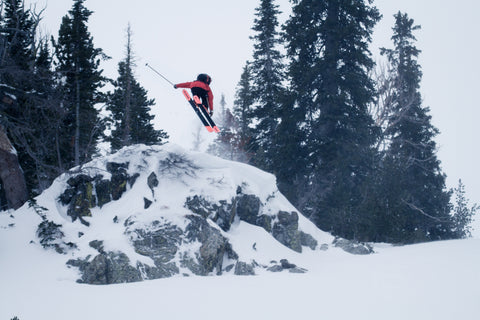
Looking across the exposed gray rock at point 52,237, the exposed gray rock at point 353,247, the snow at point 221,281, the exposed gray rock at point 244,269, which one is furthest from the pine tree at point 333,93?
the exposed gray rock at point 52,237

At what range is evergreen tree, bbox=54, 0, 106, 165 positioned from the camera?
1697cm

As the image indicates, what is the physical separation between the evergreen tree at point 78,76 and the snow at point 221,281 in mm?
8292

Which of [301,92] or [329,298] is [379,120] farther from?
[329,298]

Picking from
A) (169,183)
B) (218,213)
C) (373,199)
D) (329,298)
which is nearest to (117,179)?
(169,183)

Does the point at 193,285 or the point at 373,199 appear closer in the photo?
the point at 193,285

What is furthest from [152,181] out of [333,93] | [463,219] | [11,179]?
[463,219]

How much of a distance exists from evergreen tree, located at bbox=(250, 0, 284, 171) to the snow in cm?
1408

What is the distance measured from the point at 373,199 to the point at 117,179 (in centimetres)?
980

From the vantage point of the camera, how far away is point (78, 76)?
56.1ft

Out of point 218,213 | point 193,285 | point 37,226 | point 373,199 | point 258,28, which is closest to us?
point 193,285

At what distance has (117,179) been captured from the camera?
9.59 m

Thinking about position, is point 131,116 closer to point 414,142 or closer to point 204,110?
point 204,110

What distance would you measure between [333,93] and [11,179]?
47.6 ft

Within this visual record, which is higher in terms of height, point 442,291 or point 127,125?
point 127,125
